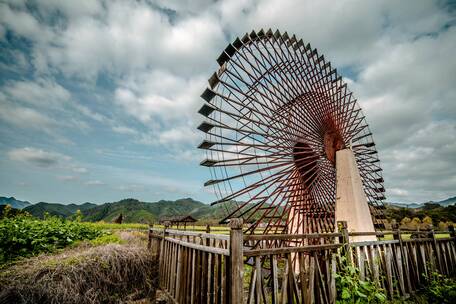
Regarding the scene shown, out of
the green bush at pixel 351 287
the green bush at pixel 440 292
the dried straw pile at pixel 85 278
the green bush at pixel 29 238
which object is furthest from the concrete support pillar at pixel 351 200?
the green bush at pixel 29 238

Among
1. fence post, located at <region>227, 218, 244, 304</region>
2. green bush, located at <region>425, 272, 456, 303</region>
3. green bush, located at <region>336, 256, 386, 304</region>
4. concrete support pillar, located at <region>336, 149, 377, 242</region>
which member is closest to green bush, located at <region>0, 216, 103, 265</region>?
fence post, located at <region>227, 218, 244, 304</region>

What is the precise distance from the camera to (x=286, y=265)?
12.1 ft

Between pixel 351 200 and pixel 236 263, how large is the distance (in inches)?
240

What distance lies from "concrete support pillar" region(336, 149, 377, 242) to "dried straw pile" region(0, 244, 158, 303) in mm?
6627

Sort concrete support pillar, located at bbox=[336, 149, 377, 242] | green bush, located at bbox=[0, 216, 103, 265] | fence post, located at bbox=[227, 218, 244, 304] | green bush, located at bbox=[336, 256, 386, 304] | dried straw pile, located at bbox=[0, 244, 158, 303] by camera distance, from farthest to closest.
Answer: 1. concrete support pillar, located at bbox=[336, 149, 377, 242]
2. green bush, located at bbox=[0, 216, 103, 265]
3. dried straw pile, located at bbox=[0, 244, 158, 303]
4. green bush, located at bbox=[336, 256, 386, 304]
5. fence post, located at bbox=[227, 218, 244, 304]

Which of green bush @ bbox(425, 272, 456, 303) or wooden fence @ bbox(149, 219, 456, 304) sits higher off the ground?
wooden fence @ bbox(149, 219, 456, 304)

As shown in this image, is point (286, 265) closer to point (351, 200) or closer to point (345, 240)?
point (345, 240)

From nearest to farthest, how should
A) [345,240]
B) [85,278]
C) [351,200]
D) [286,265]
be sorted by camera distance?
1. [286,265]
2. [345,240]
3. [85,278]
4. [351,200]

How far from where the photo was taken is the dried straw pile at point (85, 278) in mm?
4902

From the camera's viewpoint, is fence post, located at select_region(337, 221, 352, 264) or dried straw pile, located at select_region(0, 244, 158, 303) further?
dried straw pile, located at select_region(0, 244, 158, 303)

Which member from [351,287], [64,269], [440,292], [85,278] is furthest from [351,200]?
[64,269]

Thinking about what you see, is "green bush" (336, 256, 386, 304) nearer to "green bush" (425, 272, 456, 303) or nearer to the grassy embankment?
"green bush" (425, 272, 456, 303)

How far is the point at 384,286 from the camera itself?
5469 millimetres

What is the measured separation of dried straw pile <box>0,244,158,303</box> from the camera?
4902mm
